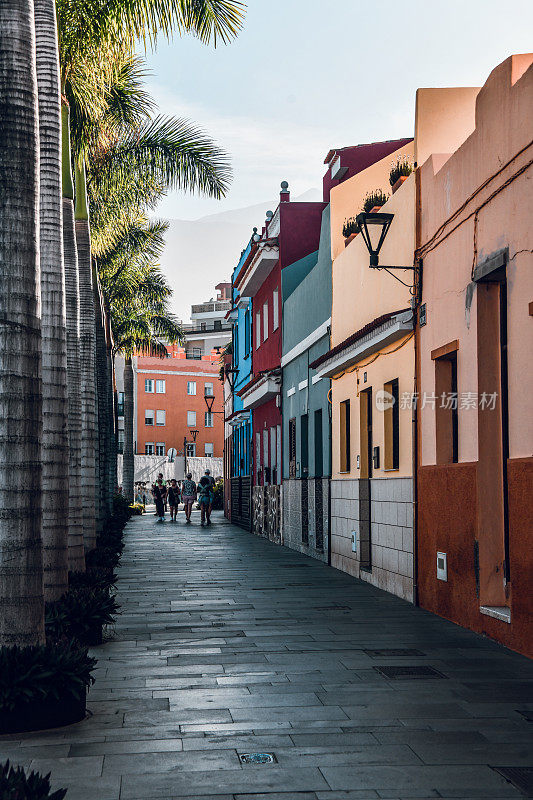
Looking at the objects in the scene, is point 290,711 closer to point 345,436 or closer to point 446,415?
point 446,415

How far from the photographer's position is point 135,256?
32.5 meters

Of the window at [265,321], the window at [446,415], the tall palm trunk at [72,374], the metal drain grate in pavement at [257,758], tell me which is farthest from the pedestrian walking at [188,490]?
the metal drain grate in pavement at [257,758]

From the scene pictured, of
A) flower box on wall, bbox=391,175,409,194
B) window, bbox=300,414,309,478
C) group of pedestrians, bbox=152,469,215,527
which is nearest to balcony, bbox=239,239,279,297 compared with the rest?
window, bbox=300,414,309,478

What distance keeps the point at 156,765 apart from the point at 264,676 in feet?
9.05

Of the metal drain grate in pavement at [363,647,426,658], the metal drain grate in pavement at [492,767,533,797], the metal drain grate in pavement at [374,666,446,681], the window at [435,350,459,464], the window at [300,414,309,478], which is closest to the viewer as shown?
the metal drain grate in pavement at [492,767,533,797]

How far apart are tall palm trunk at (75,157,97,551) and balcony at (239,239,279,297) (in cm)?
1091

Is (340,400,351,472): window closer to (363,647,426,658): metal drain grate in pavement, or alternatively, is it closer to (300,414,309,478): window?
(300,414,309,478): window

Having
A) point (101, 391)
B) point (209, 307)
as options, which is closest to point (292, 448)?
point (101, 391)

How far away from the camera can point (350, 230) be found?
1947 cm

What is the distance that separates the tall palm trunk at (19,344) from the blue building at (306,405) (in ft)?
44.9

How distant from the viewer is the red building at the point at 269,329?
27.9 metres

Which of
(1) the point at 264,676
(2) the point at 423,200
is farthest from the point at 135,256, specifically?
(1) the point at 264,676

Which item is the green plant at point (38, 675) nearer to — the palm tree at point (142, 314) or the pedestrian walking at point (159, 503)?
the palm tree at point (142, 314)

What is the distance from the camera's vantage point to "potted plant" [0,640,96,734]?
6.42 m
